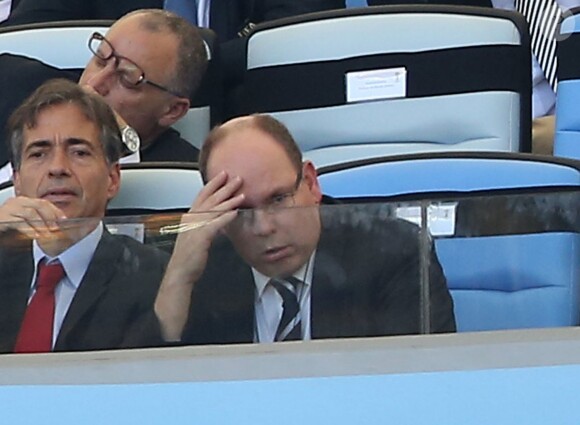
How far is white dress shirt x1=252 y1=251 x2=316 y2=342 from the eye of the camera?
117 cm

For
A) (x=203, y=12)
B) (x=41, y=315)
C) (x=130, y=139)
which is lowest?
(x=41, y=315)

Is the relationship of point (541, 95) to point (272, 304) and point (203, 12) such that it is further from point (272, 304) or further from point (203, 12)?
point (272, 304)

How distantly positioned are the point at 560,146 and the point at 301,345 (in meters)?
1.34

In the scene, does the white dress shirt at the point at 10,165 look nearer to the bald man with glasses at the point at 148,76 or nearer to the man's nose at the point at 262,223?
the bald man with glasses at the point at 148,76

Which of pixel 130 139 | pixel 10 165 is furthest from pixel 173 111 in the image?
pixel 10 165

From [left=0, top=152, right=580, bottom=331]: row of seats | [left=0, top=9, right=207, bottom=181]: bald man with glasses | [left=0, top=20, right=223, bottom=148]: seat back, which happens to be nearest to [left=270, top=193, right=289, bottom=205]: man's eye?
[left=0, top=152, right=580, bottom=331]: row of seats

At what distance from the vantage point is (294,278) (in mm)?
1200

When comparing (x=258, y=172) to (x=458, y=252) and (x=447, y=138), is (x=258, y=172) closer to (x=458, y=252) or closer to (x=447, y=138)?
(x=458, y=252)

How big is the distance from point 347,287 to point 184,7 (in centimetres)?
182

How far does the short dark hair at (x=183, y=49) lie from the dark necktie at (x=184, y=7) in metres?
0.49

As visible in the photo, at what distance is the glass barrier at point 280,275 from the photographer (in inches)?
46.7

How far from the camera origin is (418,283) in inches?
48.0

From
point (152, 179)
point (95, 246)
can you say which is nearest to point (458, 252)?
point (95, 246)

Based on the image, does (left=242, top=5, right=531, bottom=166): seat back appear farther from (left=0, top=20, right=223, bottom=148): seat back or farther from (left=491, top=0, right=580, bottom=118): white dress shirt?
(left=491, top=0, right=580, bottom=118): white dress shirt
